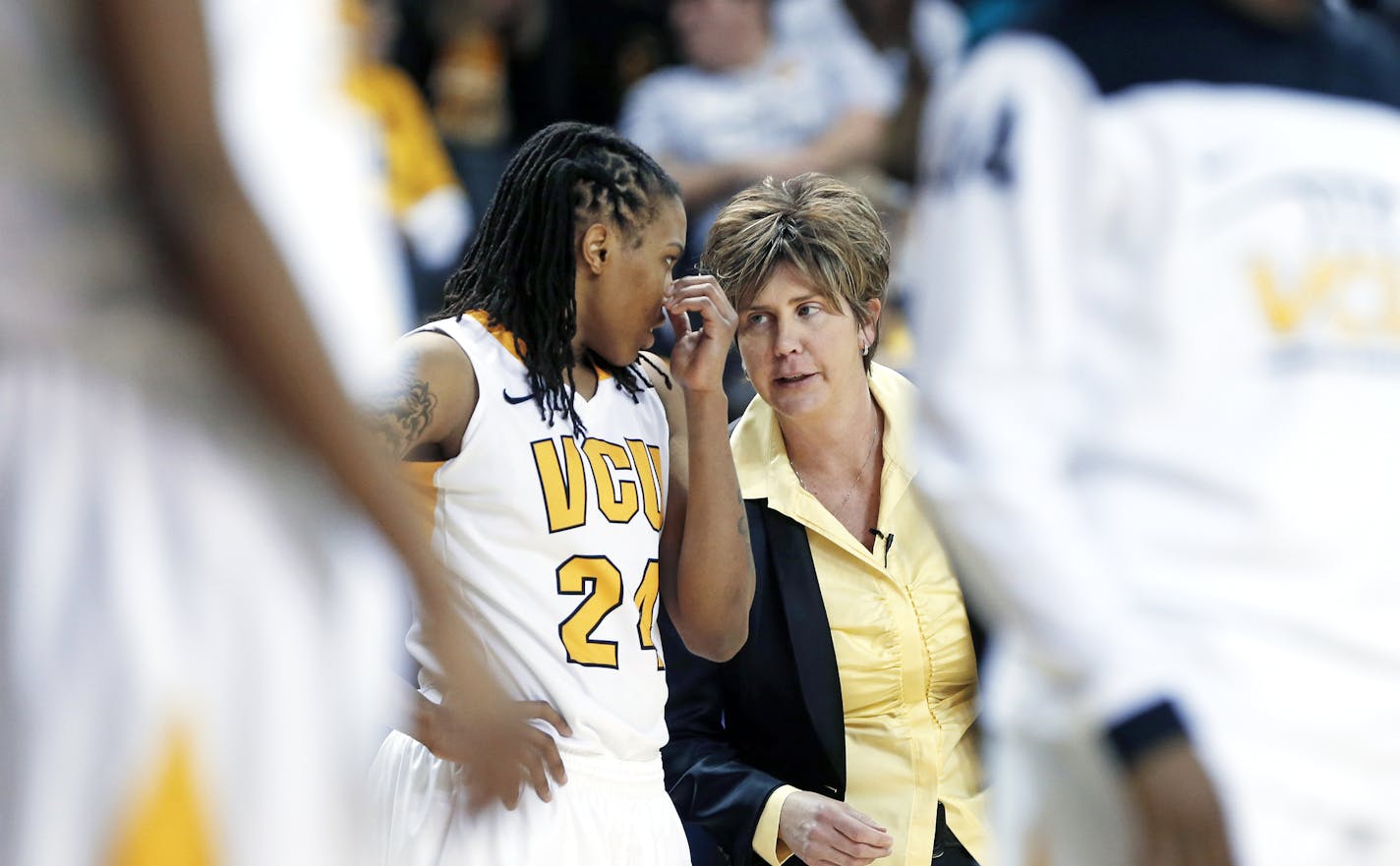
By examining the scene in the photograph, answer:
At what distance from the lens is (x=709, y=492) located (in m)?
3.14

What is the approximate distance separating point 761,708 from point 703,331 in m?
0.79

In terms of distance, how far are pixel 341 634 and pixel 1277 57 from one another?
1.22 m

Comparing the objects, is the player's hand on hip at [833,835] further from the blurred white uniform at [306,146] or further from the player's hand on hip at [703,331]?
the blurred white uniform at [306,146]

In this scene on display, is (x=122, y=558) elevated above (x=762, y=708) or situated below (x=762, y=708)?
above

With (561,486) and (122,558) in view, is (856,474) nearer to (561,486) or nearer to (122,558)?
(561,486)

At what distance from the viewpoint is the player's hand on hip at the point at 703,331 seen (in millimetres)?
3109

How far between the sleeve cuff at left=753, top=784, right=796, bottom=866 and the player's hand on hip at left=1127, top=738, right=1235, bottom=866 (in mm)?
1587

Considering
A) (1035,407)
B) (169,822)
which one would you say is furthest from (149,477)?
(1035,407)

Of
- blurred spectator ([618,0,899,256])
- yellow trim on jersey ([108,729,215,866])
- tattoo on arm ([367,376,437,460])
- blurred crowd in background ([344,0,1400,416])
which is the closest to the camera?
yellow trim on jersey ([108,729,215,866])

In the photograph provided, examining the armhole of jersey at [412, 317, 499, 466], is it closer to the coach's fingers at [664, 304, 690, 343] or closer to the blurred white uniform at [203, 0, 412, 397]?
the coach's fingers at [664, 304, 690, 343]

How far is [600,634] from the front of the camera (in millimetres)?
3018

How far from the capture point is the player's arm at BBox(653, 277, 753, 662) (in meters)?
3.12

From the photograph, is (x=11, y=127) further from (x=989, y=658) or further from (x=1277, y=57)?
(x=989, y=658)

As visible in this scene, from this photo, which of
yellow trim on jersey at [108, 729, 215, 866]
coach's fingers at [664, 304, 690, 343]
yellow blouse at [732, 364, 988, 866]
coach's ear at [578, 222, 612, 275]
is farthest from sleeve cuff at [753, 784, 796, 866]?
yellow trim on jersey at [108, 729, 215, 866]
